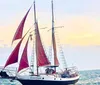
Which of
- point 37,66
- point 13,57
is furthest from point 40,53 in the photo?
point 13,57

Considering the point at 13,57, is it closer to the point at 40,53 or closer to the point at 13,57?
the point at 13,57

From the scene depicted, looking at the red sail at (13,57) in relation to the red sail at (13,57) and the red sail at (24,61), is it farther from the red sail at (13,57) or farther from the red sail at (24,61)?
the red sail at (24,61)

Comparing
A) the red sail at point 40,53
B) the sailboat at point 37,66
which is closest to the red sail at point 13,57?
the sailboat at point 37,66

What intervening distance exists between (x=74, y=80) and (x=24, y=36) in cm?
2206

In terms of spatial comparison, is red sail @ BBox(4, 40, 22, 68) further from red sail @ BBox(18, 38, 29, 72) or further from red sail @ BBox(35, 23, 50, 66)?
red sail @ BBox(35, 23, 50, 66)

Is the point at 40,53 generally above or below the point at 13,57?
above

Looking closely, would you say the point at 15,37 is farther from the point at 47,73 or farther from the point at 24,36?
the point at 47,73

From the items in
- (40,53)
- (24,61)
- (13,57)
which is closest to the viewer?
(13,57)

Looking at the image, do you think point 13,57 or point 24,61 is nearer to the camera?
point 13,57

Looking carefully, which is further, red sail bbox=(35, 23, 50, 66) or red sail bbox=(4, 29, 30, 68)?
red sail bbox=(35, 23, 50, 66)

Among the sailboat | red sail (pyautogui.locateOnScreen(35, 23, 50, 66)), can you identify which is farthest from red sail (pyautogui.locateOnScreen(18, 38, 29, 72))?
red sail (pyautogui.locateOnScreen(35, 23, 50, 66))

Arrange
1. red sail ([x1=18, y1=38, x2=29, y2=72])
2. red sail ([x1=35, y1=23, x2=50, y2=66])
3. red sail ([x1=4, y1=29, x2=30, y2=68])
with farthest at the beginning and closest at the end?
1. red sail ([x1=35, y1=23, x2=50, y2=66])
2. red sail ([x1=18, y1=38, x2=29, y2=72])
3. red sail ([x1=4, y1=29, x2=30, y2=68])

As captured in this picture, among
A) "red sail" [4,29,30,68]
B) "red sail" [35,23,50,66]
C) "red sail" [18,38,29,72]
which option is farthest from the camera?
"red sail" [35,23,50,66]

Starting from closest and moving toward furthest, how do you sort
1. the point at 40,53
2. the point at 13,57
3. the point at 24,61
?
the point at 13,57
the point at 24,61
the point at 40,53
